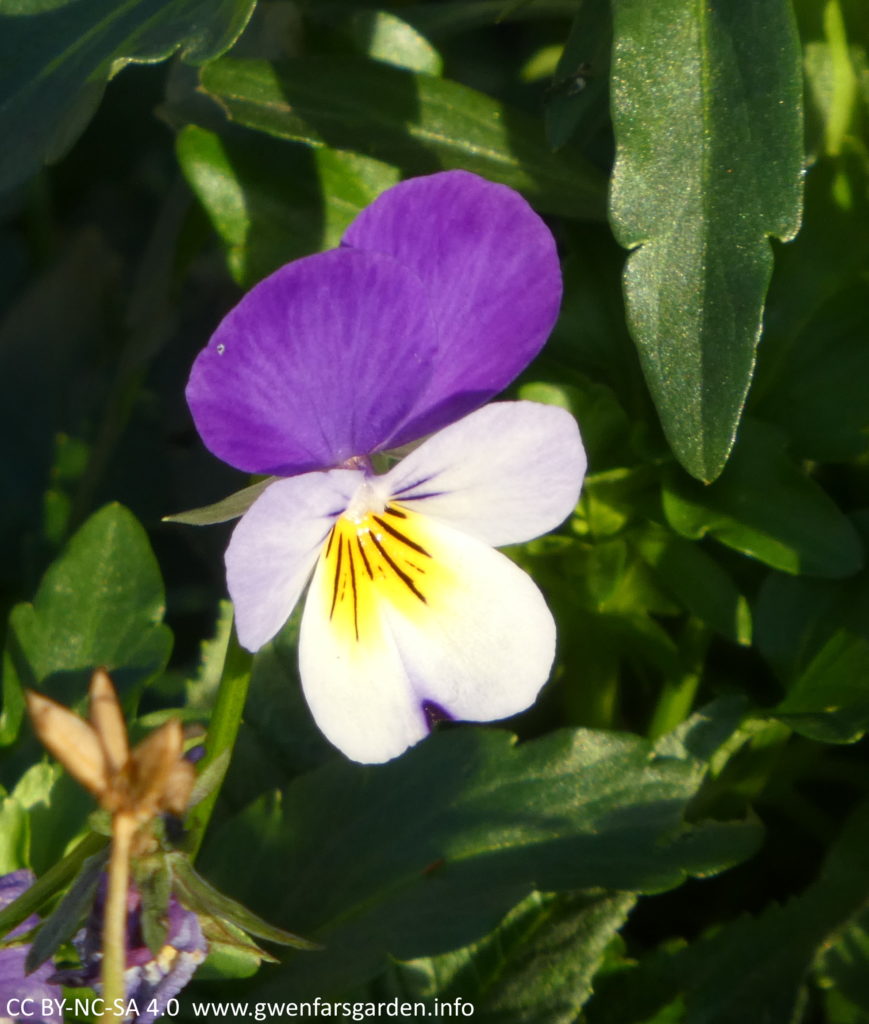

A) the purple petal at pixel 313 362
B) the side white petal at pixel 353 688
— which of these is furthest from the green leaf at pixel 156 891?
the purple petal at pixel 313 362

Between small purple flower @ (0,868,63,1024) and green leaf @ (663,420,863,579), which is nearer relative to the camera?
small purple flower @ (0,868,63,1024)

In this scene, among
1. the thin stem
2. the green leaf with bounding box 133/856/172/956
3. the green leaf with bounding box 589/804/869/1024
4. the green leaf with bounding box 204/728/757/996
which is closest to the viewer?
the thin stem

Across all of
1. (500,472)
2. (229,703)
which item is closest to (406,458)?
(500,472)

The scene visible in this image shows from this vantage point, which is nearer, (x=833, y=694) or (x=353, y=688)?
(x=353, y=688)

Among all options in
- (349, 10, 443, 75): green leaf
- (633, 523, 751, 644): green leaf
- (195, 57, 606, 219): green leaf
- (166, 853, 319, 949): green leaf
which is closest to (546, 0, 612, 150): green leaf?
(195, 57, 606, 219): green leaf

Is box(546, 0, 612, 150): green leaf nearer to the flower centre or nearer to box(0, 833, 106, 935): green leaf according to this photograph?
the flower centre

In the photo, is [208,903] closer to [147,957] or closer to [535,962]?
[147,957]

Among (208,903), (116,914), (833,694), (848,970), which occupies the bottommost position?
(848,970)
